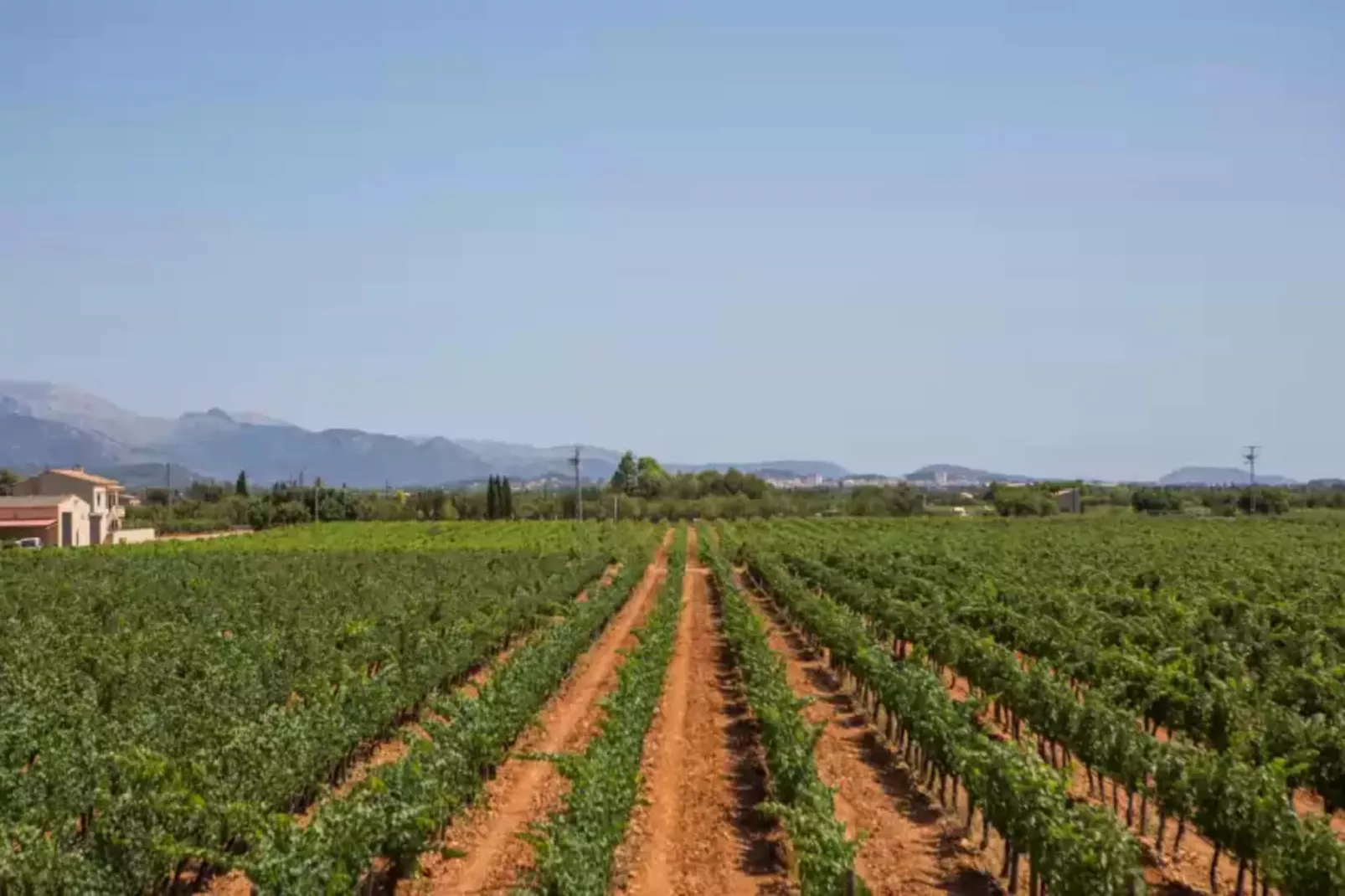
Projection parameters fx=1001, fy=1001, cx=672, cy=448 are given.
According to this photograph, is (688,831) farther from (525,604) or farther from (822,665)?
(525,604)

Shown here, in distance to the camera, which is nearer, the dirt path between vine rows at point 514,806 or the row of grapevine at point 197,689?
the row of grapevine at point 197,689

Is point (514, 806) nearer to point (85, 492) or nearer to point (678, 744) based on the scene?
point (678, 744)

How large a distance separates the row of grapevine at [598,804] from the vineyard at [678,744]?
0.20ft

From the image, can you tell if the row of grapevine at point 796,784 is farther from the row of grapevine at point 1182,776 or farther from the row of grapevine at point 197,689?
the row of grapevine at point 197,689

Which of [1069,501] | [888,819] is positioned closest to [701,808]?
[888,819]

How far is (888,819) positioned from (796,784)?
2.11 m

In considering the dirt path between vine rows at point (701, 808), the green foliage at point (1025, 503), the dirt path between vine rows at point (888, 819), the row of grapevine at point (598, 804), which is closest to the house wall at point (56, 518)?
the dirt path between vine rows at point (701, 808)

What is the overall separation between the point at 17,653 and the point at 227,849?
11273 mm

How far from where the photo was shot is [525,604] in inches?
1178

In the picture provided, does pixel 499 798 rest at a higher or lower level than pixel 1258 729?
lower

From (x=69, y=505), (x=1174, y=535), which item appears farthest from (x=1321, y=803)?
(x=69, y=505)

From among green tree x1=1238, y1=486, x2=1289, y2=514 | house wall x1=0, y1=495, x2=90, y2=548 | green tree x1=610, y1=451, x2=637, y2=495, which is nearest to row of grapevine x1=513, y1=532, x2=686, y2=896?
house wall x1=0, y1=495, x2=90, y2=548

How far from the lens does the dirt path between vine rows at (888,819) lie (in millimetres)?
12125

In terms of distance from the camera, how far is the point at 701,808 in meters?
14.6
